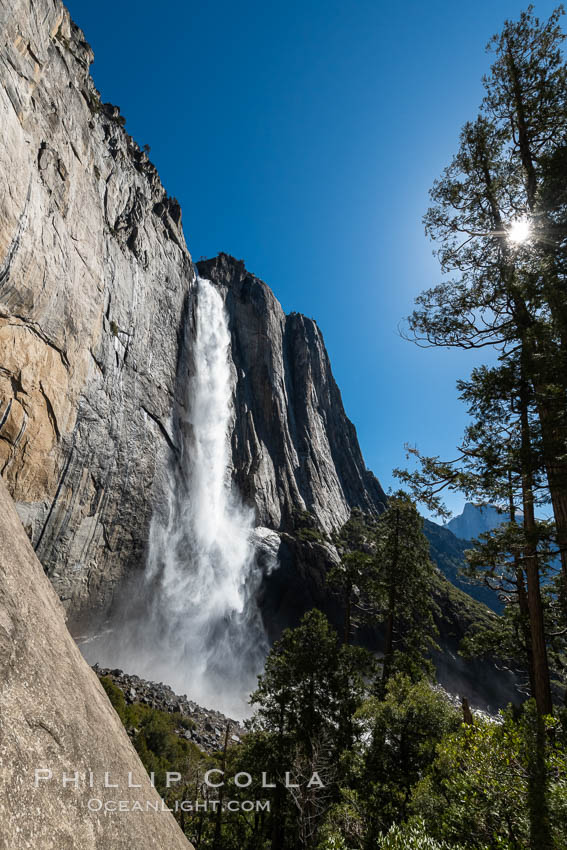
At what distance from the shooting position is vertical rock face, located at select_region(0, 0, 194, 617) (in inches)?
778

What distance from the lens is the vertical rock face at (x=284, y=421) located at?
47219 mm

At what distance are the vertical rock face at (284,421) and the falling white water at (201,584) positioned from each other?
14.3 feet

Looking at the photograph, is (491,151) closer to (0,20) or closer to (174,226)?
(0,20)

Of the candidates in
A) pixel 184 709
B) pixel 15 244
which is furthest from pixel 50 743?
pixel 184 709

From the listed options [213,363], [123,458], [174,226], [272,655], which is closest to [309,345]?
[213,363]

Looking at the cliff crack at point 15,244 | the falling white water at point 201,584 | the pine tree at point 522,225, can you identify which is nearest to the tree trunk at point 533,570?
the pine tree at point 522,225

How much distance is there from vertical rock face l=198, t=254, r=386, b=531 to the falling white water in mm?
4352

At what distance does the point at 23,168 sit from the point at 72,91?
39.6 ft

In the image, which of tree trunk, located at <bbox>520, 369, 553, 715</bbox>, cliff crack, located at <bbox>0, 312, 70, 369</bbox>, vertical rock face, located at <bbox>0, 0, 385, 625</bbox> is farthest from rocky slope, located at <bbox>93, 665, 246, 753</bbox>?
cliff crack, located at <bbox>0, 312, 70, 369</bbox>

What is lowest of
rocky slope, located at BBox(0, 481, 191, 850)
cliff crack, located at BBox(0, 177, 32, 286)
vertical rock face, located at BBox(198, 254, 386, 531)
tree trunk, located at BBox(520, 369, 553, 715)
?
rocky slope, located at BBox(0, 481, 191, 850)

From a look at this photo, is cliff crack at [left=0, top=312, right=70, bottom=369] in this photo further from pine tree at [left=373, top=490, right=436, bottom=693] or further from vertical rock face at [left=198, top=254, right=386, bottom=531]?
vertical rock face at [left=198, top=254, right=386, bottom=531]

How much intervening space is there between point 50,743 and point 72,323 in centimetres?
2566

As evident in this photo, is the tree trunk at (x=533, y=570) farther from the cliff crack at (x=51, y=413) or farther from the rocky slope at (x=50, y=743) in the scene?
the cliff crack at (x=51, y=413)

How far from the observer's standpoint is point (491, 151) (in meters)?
9.16
